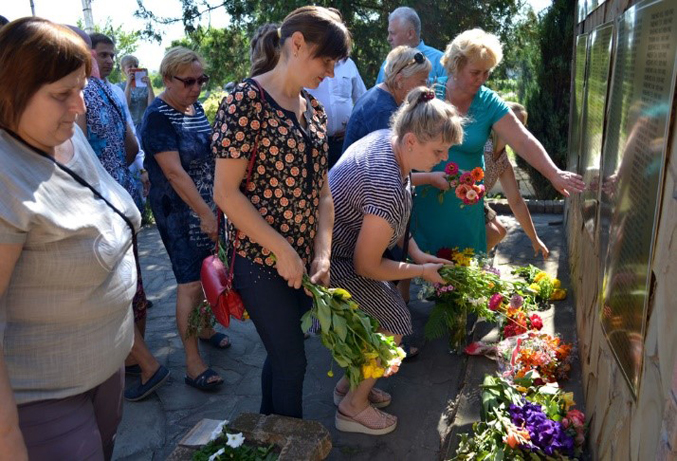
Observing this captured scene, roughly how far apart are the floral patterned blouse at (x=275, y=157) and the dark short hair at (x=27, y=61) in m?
0.78

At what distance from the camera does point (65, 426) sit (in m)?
1.90

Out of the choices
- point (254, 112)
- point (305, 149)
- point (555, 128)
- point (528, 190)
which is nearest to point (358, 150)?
point (305, 149)

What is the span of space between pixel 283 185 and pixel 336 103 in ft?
9.47

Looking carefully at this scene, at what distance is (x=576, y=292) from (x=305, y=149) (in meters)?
2.86

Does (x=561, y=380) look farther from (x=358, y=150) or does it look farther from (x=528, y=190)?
(x=528, y=190)

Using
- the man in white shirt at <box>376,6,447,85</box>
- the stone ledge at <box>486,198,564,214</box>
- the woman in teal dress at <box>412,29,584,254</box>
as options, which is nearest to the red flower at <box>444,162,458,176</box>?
the woman in teal dress at <box>412,29,584,254</box>

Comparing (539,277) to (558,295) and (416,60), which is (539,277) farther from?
(416,60)

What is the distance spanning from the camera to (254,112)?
8.35ft

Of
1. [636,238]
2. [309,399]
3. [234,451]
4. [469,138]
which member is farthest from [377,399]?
[636,238]

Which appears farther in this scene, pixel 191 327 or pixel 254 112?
pixel 191 327

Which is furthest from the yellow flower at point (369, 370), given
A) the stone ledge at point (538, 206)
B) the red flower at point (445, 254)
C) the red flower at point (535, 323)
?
the stone ledge at point (538, 206)

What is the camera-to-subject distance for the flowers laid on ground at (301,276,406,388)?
2672 millimetres

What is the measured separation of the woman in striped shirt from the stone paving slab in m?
0.18

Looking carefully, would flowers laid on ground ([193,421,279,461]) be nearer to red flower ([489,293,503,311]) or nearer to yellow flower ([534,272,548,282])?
red flower ([489,293,503,311])
